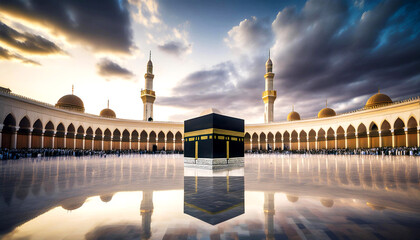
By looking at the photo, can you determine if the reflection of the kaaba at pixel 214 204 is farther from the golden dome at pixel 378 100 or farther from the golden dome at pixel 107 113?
the golden dome at pixel 107 113

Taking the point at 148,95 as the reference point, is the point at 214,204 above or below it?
below

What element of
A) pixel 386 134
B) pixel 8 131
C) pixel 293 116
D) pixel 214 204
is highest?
pixel 293 116

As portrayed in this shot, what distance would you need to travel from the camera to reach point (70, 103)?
34.9 metres

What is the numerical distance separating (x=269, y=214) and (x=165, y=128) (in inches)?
1506

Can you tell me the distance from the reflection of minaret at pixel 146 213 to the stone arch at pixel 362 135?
113 ft

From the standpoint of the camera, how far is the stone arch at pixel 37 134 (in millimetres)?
24147

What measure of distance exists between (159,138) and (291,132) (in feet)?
81.3

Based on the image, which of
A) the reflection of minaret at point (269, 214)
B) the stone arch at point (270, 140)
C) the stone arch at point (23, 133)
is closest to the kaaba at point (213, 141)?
the reflection of minaret at point (269, 214)

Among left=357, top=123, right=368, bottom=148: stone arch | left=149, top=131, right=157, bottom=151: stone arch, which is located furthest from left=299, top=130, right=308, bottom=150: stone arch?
left=149, top=131, right=157, bottom=151: stone arch

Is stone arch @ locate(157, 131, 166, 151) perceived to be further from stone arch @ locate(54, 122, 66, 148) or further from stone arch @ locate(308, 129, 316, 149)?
stone arch @ locate(308, 129, 316, 149)

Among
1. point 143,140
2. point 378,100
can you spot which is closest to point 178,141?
point 143,140

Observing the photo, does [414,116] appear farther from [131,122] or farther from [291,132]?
[131,122]

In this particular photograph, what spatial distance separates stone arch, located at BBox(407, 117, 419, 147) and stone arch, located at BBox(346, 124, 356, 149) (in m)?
7.05

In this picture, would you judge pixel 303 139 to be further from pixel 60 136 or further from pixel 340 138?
pixel 60 136
